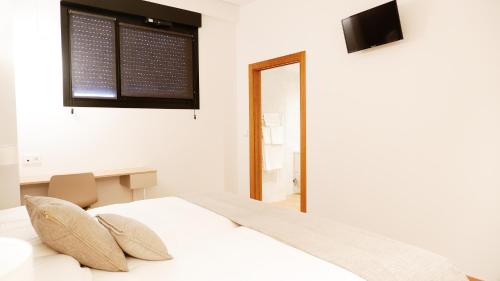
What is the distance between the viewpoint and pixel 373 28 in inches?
108

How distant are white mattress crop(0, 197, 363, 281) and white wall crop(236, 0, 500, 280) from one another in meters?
1.71

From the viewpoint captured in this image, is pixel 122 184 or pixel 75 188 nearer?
pixel 75 188

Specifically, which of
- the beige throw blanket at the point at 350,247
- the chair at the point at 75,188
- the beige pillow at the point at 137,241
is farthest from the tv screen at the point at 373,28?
the chair at the point at 75,188

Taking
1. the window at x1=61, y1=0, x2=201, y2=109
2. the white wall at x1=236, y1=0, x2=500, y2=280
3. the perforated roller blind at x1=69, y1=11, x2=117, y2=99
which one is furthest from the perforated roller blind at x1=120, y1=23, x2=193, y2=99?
the white wall at x1=236, y1=0, x2=500, y2=280

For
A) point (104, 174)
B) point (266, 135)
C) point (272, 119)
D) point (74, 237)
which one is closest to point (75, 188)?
point (104, 174)

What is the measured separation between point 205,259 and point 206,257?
19mm

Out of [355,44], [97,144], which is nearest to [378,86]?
[355,44]

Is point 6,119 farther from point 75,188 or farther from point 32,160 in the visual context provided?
point 32,160

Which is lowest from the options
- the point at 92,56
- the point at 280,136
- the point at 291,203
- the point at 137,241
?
the point at 291,203

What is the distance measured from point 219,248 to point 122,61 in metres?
3.00

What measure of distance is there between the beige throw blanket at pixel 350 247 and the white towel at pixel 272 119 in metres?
2.97

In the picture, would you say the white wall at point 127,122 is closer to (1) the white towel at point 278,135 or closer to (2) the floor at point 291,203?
(1) the white towel at point 278,135

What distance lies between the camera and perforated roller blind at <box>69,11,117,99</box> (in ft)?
10.9

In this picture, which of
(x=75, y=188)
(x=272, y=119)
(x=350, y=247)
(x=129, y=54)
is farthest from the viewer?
(x=272, y=119)
